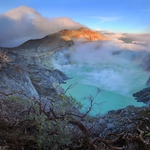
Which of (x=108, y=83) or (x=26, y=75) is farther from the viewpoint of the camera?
(x=108, y=83)

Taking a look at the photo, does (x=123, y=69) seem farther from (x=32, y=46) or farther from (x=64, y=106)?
(x=64, y=106)

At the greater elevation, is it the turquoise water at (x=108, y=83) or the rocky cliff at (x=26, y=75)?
the rocky cliff at (x=26, y=75)

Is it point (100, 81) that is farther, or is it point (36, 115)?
point (100, 81)

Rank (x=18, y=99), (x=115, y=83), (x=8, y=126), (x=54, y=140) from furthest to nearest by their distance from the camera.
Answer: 1. (x=115, y=83)
2. (x=18, y=99)
3. (x=8, y=126)
4. (x=54, y=140)

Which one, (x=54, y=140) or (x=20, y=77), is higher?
(x=54, y=140)

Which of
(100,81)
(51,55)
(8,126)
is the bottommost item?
(100,81)

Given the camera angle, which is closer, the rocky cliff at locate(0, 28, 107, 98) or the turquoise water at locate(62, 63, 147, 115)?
the rocky cliff at locate(0, 28, 107, 98)

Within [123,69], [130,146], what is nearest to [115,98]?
[123,69]

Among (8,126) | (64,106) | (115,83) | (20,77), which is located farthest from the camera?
(115,83)

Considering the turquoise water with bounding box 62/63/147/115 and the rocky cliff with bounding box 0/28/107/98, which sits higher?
the rocky cliff with bounding box 0/28/107/98

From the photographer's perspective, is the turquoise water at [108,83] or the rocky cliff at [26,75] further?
the turquoise water at [108,83]
